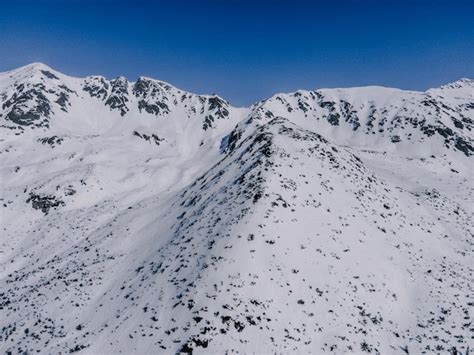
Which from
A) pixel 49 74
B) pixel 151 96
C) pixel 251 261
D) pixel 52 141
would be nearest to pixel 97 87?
pixel 49 74

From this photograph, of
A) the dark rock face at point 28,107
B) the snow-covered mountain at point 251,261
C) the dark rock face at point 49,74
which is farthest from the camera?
the dark rock face at point 49,74

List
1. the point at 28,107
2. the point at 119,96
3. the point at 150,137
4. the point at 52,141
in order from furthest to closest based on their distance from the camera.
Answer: the point at 119,96
the point at 28,107
the point at 150,137
the point at 52,141

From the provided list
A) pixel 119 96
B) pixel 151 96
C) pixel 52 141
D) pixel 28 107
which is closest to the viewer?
pixel 52 141

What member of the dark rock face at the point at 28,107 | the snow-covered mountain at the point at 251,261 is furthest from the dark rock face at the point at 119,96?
the snow-covered mountain at the point at 251,261

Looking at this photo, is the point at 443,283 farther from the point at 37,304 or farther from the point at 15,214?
the point at 15,214

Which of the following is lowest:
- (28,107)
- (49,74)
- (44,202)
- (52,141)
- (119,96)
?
(44,202)

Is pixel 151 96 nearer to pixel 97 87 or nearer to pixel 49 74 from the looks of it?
pixel 97 87

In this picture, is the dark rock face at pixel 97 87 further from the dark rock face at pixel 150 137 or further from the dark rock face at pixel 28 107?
the dark rock face at pixel 150 137

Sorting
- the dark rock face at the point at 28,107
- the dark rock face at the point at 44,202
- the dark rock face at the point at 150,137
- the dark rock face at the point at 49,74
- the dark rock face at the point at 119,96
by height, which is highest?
the dark rock face at the point at 49,74

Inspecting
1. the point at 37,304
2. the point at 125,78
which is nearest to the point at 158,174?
the point at 37,304

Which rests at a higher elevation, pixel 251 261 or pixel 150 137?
pixel 150 137

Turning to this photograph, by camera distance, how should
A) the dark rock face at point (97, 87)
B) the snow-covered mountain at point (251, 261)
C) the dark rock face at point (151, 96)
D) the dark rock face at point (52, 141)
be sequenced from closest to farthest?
the snow-covered mountain at point (251, 261)
the dark rock face at point (52, 141)
the dark rock face at point (151, 96)
the dark rock face at point (97, 87)
